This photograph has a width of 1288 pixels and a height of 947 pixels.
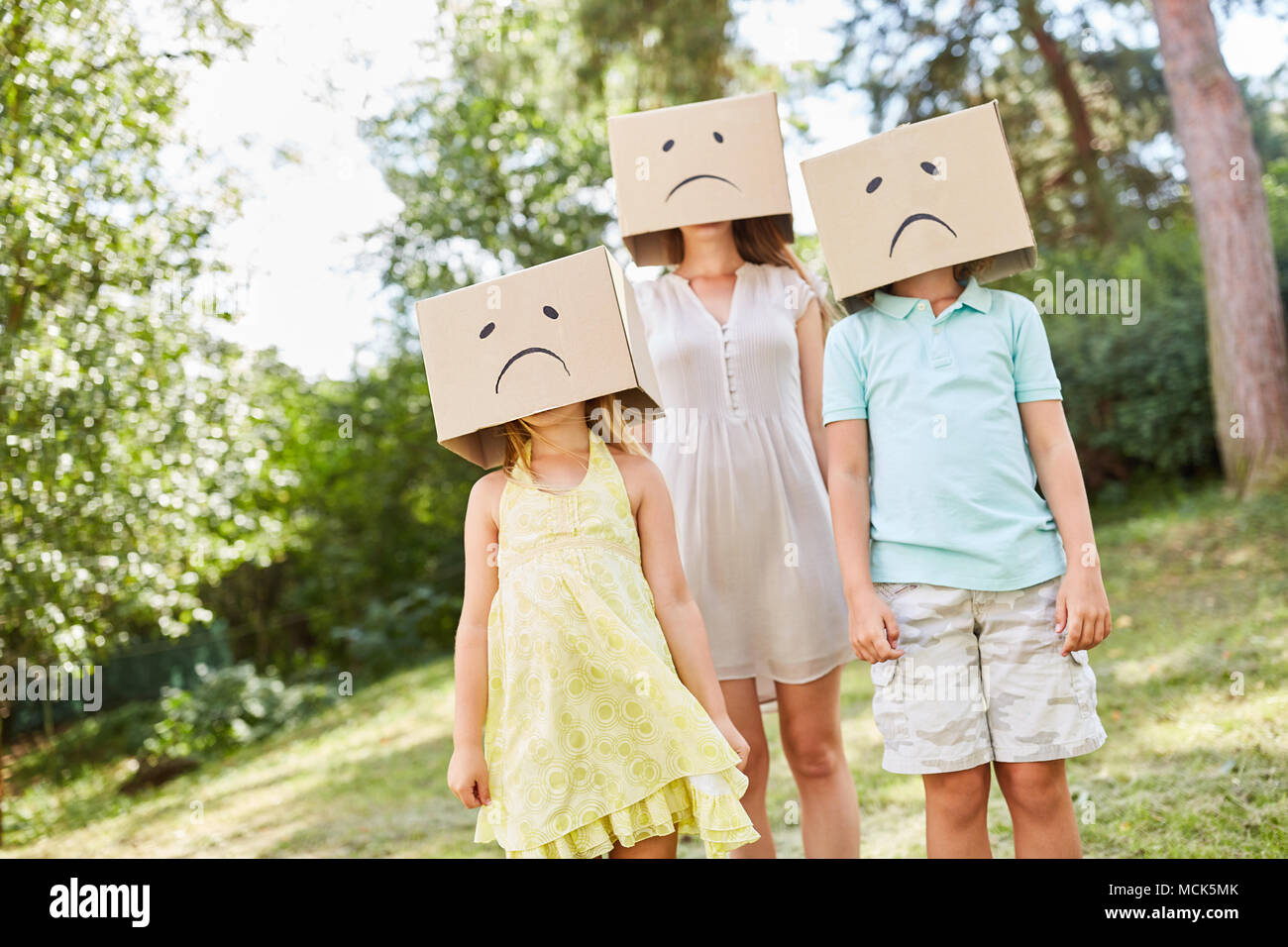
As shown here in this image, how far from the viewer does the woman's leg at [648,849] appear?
6.13 feet

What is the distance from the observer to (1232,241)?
684cm

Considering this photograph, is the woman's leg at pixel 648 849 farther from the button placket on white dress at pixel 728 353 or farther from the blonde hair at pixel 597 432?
the button placket on white dress at pixel 728 353

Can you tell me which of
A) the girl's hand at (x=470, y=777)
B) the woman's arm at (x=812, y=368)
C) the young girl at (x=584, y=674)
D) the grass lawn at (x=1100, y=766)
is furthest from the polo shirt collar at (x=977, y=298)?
the grass lawn at (x=1100, y=766)

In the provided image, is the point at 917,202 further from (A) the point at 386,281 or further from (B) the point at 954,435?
(A) the point at 386,281

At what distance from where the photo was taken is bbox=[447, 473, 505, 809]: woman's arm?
6.10ft

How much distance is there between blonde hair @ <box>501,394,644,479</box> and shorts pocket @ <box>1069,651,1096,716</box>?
86 cm

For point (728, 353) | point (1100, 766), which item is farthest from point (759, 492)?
point (1100, 766)

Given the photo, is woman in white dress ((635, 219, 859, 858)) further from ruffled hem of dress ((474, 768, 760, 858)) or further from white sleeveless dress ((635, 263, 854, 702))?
ruffled hem of dress ((474, 768, 760, 858))

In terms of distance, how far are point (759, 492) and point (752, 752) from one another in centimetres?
56
